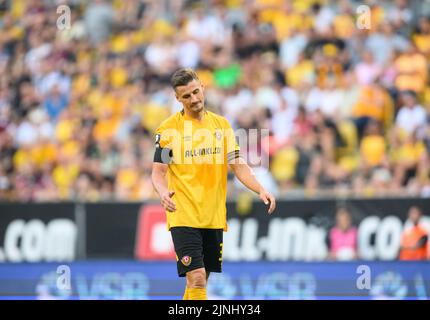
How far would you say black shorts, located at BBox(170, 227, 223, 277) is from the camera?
9.47 m

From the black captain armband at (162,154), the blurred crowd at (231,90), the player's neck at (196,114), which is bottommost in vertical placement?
the black captain armband at (162,154)

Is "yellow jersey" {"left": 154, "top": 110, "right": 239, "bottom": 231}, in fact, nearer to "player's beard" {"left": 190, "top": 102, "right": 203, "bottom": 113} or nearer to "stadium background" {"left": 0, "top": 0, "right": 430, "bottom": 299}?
"player's beard" {"left": 190, "top": 102, "right": 203, "bottom": 113}

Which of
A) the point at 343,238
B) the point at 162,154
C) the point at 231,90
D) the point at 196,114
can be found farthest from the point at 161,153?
the point at 231,90

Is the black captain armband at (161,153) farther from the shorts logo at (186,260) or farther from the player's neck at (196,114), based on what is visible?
the shorts logo at (186,260)

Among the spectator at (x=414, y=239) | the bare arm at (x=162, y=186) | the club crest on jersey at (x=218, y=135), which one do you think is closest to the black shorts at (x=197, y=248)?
the bare arm at (x=162, y=186)

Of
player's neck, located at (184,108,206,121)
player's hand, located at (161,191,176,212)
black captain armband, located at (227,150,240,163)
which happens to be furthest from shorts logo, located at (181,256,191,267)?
player's neck, located at (184,108,206,121)

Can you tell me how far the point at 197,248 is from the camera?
954 centimetres

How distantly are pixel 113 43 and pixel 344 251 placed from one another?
827 centimetres

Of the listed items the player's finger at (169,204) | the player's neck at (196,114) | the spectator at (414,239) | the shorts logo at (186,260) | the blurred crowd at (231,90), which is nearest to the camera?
the player's finger at (169,204)

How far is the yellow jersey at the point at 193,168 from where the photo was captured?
31.6 feet

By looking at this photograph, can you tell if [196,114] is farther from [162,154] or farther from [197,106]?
[162,154]

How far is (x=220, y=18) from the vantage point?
68.6 ft

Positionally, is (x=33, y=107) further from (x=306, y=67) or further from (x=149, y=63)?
(x=306, y=67)
